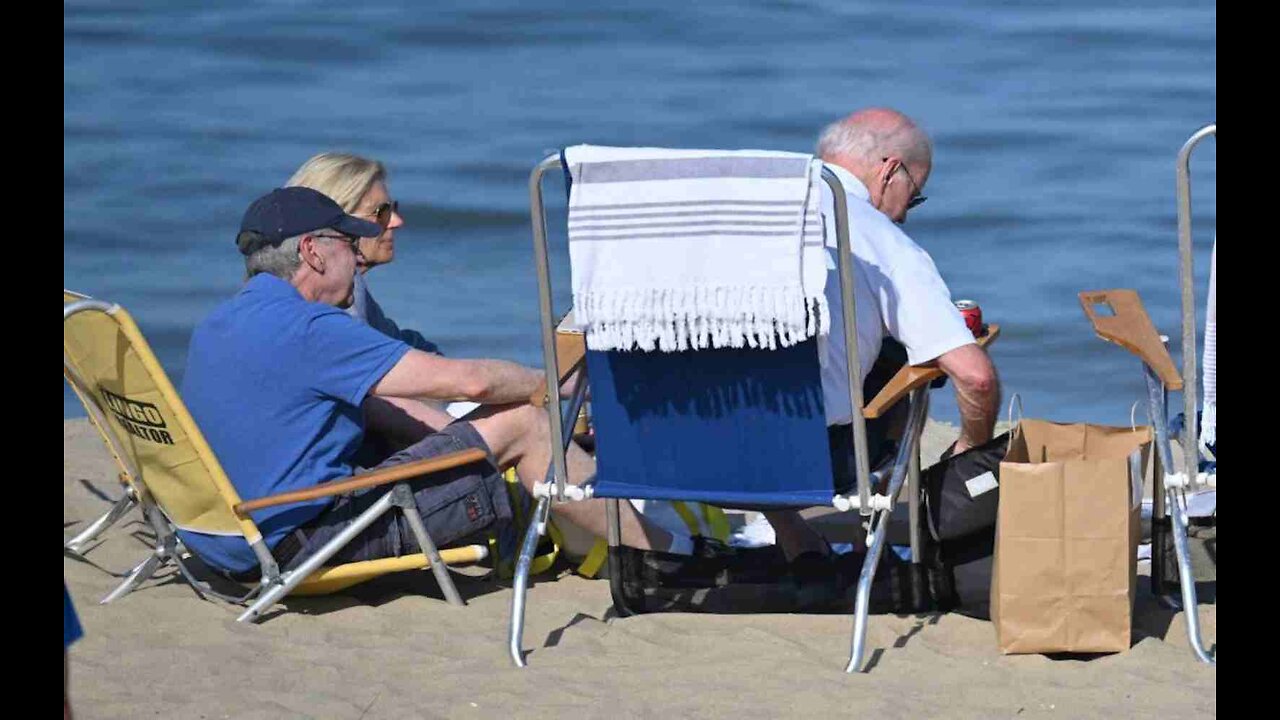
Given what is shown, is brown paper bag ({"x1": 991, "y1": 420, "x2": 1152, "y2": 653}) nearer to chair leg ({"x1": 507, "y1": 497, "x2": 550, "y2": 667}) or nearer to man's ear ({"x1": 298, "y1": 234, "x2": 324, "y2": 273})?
chair leg ({"x1": 507, "y1": 497, "x2": 550, "y2": 667})

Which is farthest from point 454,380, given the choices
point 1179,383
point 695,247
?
point 1179,383

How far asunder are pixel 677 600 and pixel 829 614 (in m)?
0.35

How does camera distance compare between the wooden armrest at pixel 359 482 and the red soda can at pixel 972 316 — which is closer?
the wooden armrest at pixel 359 482

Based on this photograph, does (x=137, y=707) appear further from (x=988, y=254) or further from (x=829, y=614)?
(x=988, y=254)

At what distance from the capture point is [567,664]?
3963 mm

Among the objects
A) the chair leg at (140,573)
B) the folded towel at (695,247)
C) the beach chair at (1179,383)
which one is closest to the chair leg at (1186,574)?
the beach chair at (1179,383)

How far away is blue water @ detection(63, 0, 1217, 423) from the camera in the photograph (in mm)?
9344

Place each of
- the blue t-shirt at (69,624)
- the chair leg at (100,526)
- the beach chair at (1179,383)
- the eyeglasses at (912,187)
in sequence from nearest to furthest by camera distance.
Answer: the blue t-shirt at (69,624)
the beach chair at (1179,383)
the eyeglasses at (912,187)
the chair leg at (100,526)

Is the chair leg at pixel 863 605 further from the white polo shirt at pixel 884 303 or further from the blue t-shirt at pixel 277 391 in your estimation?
the blue t-shirt at pixel 277 391

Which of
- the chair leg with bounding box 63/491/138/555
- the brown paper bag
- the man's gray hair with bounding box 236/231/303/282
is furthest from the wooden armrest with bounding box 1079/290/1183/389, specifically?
the chair leg with bounding box 63/491/138/555

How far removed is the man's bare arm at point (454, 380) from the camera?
4.20 meters

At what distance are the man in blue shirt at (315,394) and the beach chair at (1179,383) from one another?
4.27 feet
